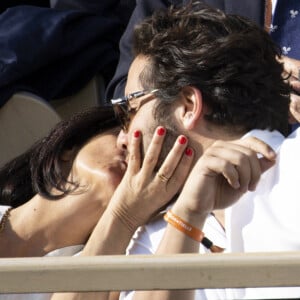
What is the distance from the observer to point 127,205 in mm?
1875

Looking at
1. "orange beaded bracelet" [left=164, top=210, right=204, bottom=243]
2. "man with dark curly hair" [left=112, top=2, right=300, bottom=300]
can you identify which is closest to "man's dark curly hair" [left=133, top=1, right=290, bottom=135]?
"man with dark curly hair" [left=112, top=2, right=300, bottom=300]

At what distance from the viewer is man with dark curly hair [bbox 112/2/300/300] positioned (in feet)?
5.58

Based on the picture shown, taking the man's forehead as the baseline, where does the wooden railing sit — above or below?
above

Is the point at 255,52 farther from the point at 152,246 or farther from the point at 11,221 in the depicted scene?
the point at 11,221

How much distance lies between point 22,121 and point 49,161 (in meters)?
0.50

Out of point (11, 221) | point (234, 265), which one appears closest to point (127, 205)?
point (11, 221)

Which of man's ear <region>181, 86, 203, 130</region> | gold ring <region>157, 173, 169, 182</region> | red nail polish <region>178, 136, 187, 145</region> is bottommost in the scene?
gold ring <region>157, 173, 169, 182</region>

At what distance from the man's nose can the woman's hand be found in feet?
0.36

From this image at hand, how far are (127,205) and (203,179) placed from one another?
267 mm

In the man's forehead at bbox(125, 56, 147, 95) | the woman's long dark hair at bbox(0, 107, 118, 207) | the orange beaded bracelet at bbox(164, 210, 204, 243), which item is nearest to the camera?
the orange beaded bracelet at bbox(164, 210, 204, 243)

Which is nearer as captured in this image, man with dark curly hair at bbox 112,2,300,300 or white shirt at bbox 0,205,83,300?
man with dark curly hair at bbox 112,2,300,300

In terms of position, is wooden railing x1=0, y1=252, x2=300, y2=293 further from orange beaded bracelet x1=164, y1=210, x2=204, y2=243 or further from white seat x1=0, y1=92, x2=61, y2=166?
white seat x1=0, y1=92, x2=61, y2=166

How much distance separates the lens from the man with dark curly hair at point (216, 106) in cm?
170

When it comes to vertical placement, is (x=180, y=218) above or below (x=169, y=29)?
below
